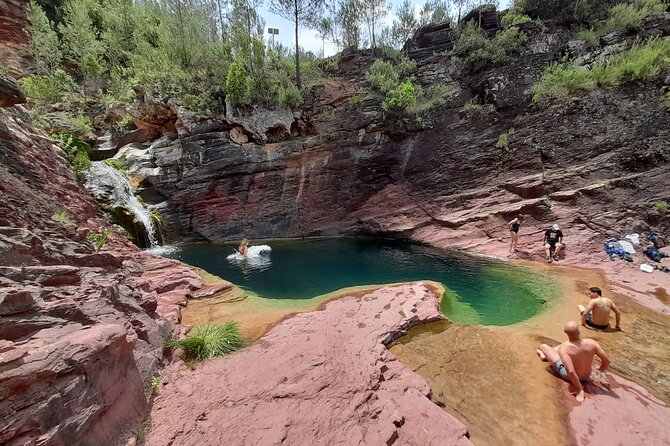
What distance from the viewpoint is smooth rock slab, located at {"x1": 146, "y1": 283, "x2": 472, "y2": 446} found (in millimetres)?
3557

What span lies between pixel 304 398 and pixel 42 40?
33316mm

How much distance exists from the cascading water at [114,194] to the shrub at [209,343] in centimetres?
1216

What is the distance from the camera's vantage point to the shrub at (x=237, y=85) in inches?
767

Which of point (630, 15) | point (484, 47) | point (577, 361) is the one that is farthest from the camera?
point (484, 47)

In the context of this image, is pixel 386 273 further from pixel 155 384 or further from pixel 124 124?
pixel 124 124

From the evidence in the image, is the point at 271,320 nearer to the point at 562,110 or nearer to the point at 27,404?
the point at 27,404

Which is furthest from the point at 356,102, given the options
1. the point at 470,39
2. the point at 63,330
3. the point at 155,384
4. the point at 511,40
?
the point at 63,330

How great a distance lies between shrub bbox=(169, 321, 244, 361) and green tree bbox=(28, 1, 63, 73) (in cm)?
3052

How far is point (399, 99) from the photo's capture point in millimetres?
19281

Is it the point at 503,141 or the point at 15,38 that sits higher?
the point at 15,38

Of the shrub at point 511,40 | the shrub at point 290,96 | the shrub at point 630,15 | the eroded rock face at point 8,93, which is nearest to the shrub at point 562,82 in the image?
the shrub at point 511,40

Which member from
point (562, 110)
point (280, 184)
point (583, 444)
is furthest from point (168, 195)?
point (562, 110)

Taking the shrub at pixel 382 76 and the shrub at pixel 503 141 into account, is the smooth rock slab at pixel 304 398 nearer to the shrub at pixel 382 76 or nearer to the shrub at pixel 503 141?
the shrub at pixel 503 141

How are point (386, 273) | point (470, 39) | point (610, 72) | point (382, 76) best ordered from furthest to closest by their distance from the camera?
point (382, 76)
point (470, 39)
point (610, 72)
point (386, 273)
